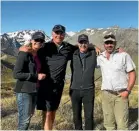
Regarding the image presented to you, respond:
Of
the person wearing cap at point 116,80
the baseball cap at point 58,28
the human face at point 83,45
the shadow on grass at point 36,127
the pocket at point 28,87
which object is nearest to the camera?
the pocket at point 28,87

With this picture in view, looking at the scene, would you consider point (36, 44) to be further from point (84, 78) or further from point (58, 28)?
point (84, 78)

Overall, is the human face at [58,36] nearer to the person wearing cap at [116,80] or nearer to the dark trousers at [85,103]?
the person wearing cap at [116,80]

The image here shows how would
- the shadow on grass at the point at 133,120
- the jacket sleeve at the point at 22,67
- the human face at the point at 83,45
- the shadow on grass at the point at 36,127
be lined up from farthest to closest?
1. the shadow on grass at the point at 36,127
2. the shadow on grass at the point at 133,120
3. the human face at the point at 83,45
4. the jacket sleeve at the point at 22,67

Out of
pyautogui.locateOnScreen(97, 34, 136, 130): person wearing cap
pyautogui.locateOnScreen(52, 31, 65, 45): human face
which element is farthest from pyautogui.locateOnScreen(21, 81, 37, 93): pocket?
pyautogui.locateOnScreen(97, 34, 136, 130): person wearing cap

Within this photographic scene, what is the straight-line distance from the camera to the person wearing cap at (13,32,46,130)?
24.8 feet

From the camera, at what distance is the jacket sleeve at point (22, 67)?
24.6 feet

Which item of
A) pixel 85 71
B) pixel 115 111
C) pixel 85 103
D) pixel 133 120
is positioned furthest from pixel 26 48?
pixel 133 120

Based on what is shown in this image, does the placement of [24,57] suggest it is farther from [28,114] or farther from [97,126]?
[97,126]

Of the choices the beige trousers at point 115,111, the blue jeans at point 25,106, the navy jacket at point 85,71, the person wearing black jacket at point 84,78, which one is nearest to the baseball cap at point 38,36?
the person wearing black jacket at point 84,78

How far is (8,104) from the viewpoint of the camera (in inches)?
691

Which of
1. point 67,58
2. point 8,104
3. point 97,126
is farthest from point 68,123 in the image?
point 8,104

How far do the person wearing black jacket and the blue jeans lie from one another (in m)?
1.23

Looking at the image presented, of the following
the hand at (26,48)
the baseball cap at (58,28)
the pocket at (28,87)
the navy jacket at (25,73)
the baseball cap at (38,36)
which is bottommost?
the pocket at (28,87)

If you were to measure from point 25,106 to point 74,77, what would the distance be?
5.10 ft
